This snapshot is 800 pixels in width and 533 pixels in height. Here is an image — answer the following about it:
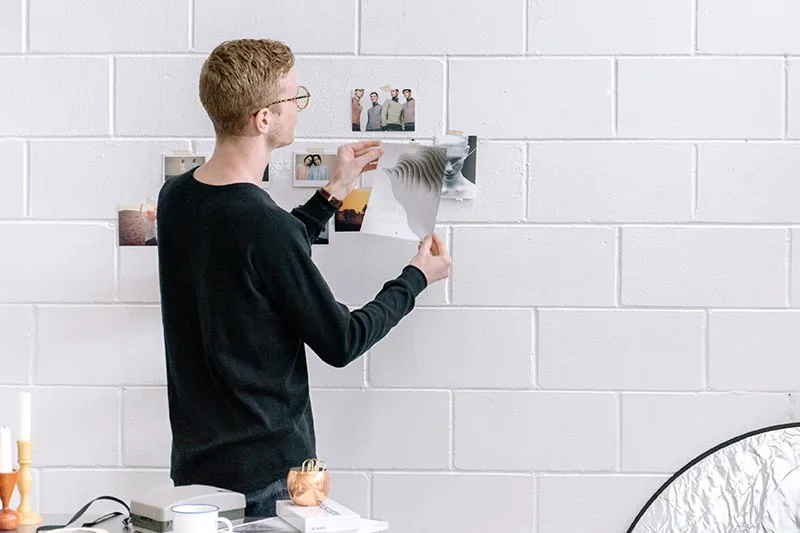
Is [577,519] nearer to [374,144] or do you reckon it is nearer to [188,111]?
[374,144]

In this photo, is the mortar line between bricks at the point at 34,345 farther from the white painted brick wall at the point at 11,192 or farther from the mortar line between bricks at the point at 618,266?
the mortar line between bricks at the point at 618,266

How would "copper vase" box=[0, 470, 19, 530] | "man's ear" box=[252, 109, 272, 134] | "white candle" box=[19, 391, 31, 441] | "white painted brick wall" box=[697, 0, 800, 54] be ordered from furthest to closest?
"white painted brick wall" box=[697, 0, 800, 54] → "man's ear" box=[252, 109, 272, 134] → "white candle" box=[19, 391, 31, 441] → "copper vase" box=[0, 470, 19, 530]

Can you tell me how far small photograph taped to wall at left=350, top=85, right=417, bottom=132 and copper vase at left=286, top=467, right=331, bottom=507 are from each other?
1007 millimetres

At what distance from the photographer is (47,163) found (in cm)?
229

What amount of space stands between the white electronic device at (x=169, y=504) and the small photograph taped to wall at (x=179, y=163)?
3.10ft

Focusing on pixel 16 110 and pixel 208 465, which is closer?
pixel 208 465

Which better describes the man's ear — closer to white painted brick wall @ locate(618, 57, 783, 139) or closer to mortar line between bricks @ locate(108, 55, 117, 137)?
mortar line between bricks @ locate(108, 55, 117, 137)

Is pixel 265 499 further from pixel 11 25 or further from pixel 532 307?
pixel 11 25

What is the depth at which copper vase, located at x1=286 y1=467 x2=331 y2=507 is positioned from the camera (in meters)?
1.51

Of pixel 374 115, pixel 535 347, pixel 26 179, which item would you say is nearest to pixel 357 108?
pixel 374 115

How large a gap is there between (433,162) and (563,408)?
27.0 inches

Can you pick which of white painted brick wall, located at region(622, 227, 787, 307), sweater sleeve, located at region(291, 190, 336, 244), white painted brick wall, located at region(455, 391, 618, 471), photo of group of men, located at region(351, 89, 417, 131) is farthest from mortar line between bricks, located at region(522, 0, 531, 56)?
white painted brick wall, located at region(455, 391, 618, 471)

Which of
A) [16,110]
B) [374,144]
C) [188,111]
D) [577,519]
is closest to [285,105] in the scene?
[374,144]

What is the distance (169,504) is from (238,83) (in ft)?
2.65
